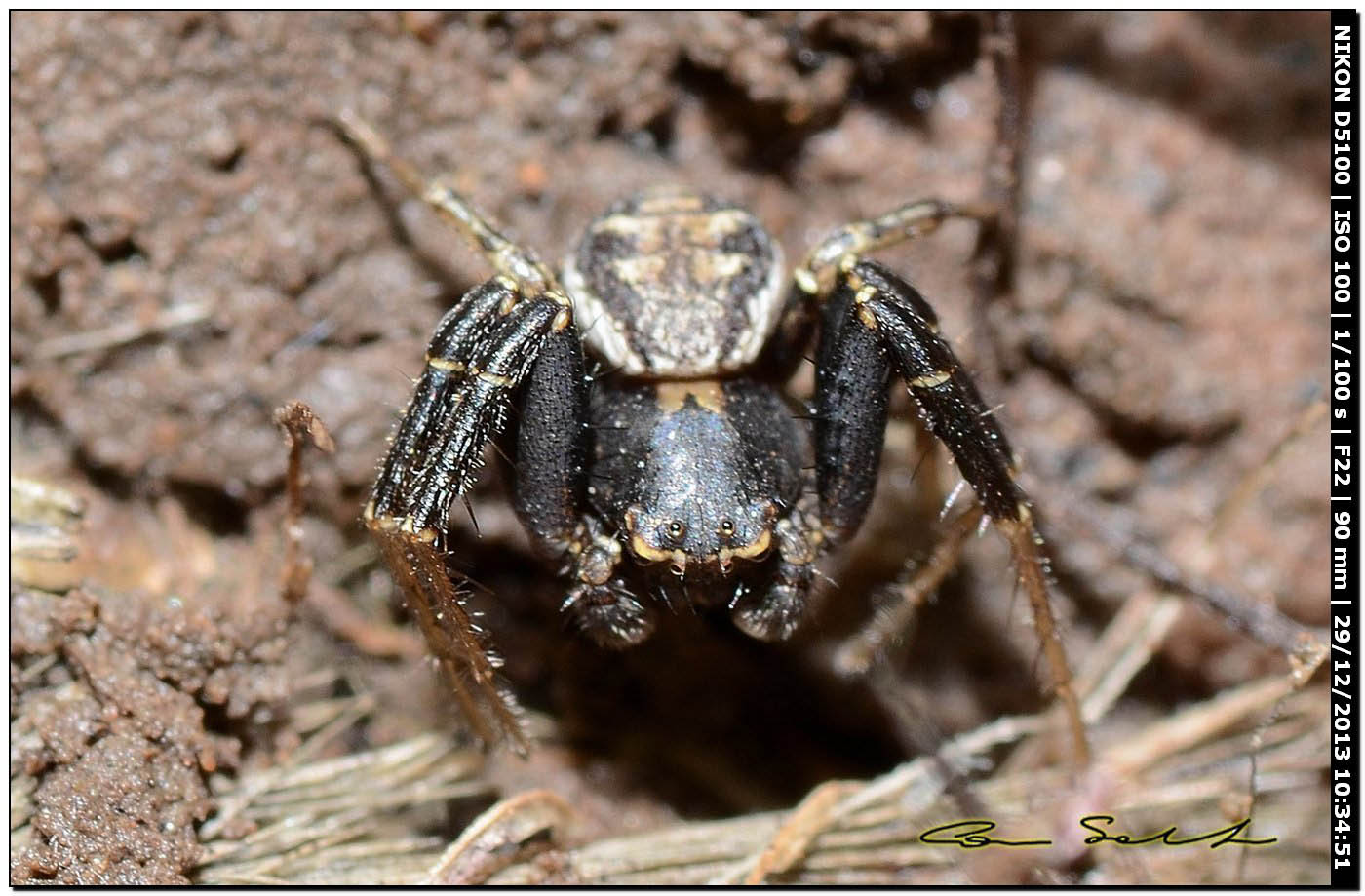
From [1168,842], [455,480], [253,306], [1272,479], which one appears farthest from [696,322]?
[1272,479]

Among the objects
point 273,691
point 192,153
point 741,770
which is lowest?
point 741,770

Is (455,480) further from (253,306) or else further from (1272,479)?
(1272,479)

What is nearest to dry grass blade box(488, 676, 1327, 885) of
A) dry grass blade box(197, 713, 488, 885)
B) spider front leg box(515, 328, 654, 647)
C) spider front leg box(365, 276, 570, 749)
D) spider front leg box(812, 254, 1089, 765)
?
dry grass blade box(197, 713, 488, 885)

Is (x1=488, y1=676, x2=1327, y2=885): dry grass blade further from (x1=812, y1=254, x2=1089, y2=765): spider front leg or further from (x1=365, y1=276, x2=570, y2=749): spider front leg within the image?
(x1=365, y1=276, x2=570, y2=749): spider front leg

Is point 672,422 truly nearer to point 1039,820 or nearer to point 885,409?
point 885,409
